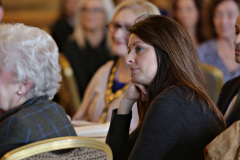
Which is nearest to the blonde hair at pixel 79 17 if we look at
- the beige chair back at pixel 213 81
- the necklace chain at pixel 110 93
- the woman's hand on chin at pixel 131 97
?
the necklace chain at pixel 110 93

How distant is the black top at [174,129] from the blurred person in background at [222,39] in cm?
215

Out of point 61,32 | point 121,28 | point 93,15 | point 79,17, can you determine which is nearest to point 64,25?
point 61,32

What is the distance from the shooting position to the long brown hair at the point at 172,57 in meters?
1.92

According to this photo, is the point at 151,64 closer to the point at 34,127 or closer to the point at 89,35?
the point at 34,127

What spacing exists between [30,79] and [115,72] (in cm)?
134

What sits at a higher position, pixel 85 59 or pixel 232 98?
pixel 232 98

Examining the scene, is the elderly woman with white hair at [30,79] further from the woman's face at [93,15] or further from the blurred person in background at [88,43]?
the woman's face at [93,15]

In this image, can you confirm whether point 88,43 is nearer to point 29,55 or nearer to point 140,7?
point 140,7

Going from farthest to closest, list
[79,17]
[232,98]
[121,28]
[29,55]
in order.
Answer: [79,17]
[121,28]
[232,98]
[29,55]

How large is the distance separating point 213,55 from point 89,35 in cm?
167

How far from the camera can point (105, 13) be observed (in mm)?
4965

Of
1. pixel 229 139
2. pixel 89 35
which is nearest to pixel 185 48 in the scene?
pixel 229 139

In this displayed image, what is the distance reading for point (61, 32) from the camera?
20.3 feet

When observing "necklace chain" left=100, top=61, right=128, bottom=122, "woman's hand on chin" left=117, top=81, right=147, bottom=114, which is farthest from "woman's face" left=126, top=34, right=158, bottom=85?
"necklace chain" left=100, top=61, right=128, bottom=122
